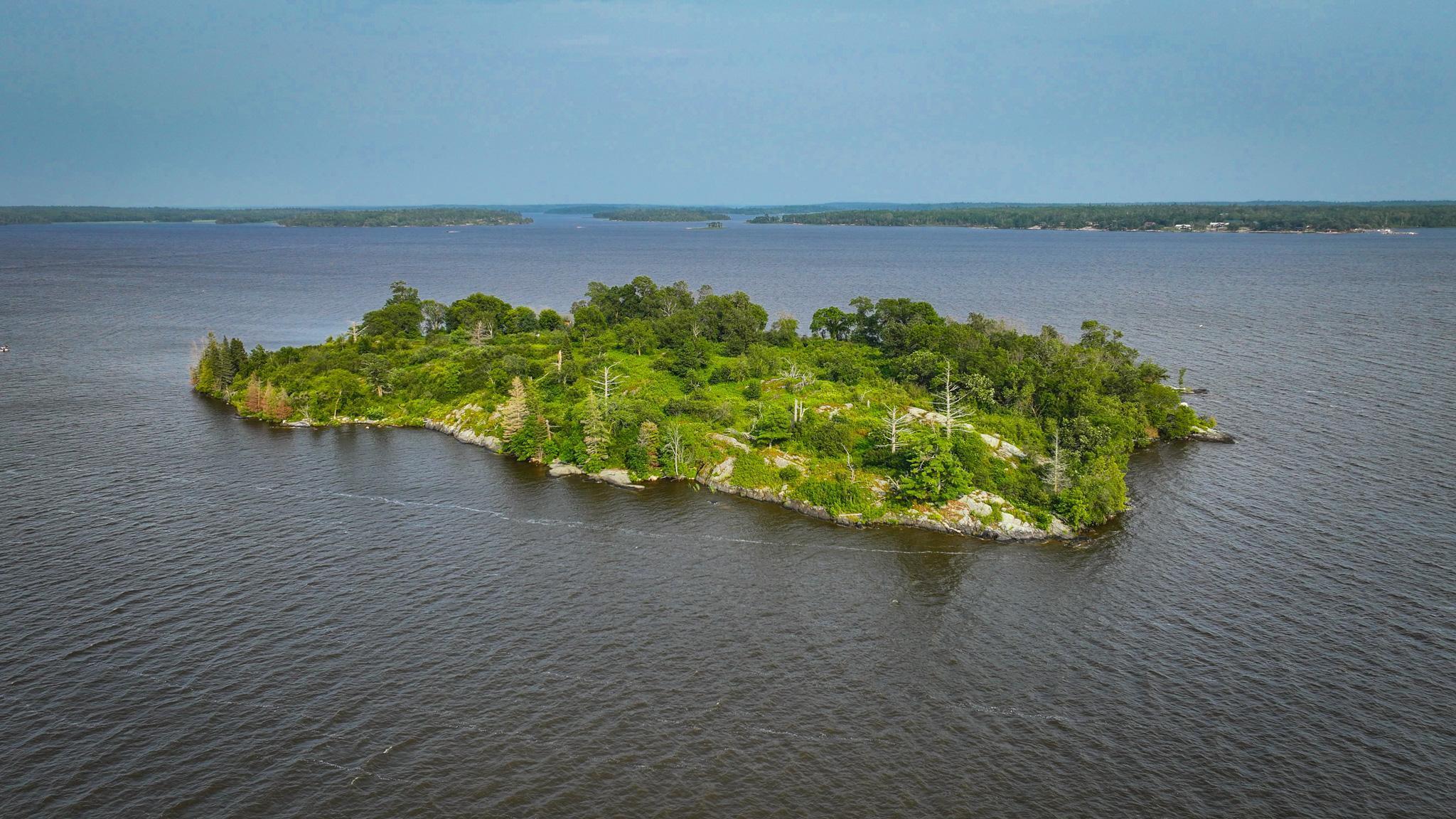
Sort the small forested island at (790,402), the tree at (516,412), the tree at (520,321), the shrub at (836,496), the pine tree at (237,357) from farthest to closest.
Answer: the tree at (520,321), the pine tree at (237,357), the tree at (516,412), the small forested island at (790,402), the shrub at (836,496)

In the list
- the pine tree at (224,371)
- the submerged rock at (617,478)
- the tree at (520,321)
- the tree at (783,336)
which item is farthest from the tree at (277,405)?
the tree at (783,336)

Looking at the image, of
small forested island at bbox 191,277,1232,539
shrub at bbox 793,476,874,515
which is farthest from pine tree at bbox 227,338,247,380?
shrub at bbox 793,476,874,515

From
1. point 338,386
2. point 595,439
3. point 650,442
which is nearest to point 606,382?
point 595,439

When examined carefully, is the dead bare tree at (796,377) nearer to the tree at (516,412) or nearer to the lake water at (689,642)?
the lake water at (689,642)

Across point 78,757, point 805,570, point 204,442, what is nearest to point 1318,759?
point 805,570

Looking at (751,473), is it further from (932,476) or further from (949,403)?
(949,403)

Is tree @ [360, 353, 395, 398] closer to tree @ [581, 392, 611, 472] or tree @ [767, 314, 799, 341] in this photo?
tree @ [581, 392, 611, 472]
